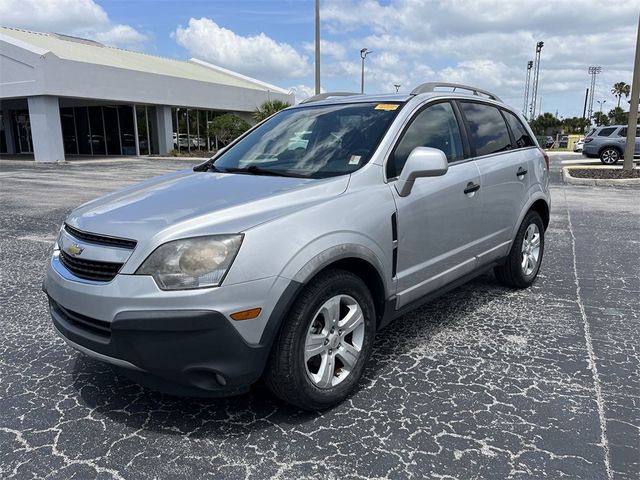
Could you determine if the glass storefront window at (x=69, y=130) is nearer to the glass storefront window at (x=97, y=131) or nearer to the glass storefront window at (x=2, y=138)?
the glass storefront window at (x=97, y=131)

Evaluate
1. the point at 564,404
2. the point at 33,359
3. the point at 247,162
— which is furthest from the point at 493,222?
the point at 33,359

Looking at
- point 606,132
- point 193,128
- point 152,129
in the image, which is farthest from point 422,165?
point 193,128

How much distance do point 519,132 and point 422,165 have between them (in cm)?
236

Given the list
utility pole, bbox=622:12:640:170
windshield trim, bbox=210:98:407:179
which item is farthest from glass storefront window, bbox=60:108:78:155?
windshield trim, bbox=210:98:407:179

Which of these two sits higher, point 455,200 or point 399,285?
point 455,200

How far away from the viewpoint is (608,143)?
67.6 feet

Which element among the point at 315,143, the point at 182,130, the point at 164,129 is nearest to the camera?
the point at 315,143

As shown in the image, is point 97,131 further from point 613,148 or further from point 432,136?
point 432,136

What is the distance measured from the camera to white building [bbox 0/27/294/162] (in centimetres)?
2359

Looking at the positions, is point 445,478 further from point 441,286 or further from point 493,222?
point 493,222

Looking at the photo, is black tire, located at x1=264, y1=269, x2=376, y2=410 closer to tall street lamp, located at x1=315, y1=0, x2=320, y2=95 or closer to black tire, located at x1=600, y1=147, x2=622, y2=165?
tall street lamp, located at x1=315, y1=0, x2=320, y2=95

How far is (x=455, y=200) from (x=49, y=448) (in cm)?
287

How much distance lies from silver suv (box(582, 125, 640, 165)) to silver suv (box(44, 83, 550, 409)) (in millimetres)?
19351

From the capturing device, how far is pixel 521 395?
310cm
